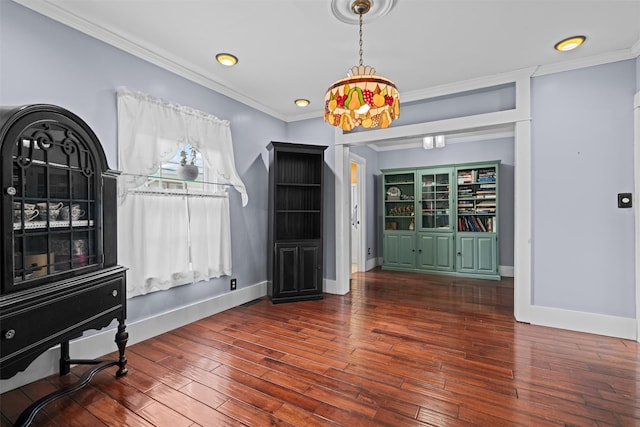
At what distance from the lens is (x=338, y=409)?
1796 millimetres

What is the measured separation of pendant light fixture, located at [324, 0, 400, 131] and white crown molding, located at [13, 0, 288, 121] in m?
1.84

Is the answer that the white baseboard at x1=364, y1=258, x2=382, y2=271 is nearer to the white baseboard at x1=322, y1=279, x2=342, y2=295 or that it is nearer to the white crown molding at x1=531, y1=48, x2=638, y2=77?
the white baseboard at x1=322, y1=279, x2=342, y2=295

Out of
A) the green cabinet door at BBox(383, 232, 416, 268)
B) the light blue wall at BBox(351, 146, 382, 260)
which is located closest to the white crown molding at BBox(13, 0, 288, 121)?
the light blue wall at BBox(351, 146, 382, 260)

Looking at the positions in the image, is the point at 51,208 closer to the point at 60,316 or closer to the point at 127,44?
the point at 60,316

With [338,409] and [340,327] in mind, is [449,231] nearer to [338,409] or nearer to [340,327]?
[340,327]

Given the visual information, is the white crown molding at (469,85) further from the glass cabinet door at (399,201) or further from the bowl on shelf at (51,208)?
the bowl on shelf at (51,208)

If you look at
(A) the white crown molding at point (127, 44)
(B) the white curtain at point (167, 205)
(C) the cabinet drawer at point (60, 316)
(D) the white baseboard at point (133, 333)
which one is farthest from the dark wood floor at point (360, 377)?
(A) the white crown molding at point (127, 44)

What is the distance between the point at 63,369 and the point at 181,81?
2.67 m

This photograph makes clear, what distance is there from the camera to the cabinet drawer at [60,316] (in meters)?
1.47

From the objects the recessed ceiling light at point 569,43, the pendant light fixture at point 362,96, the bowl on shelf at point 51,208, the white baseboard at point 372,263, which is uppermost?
the recessed ceiling light at point 569,43

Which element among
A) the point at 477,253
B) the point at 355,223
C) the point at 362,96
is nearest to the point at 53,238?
the point at 362,96

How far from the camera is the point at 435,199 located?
5.89m

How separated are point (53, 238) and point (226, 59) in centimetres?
213

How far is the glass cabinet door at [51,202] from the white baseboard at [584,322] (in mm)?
4035
